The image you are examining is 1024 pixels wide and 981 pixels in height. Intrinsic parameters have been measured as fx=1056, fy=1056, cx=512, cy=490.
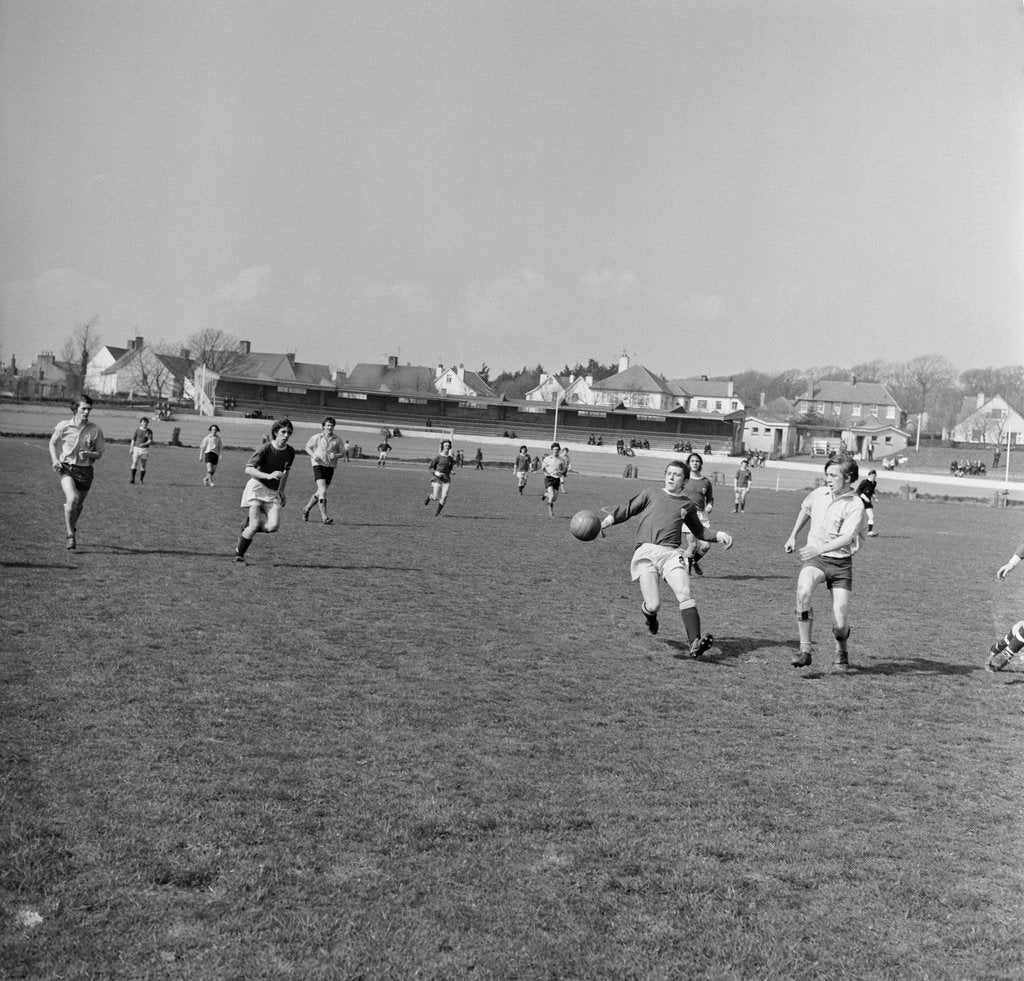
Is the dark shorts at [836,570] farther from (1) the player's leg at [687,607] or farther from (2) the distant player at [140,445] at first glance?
(2) the distant player at [140,445]

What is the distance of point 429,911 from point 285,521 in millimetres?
18016

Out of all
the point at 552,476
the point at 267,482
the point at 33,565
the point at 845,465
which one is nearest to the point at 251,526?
the point at 267,482

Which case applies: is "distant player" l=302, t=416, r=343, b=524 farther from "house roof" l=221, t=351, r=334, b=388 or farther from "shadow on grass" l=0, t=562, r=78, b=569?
"house roof" l=221, t=351, r=334, b=388

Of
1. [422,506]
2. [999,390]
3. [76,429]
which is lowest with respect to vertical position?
[422,506]

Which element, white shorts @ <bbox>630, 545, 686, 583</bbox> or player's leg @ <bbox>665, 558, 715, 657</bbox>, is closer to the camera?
player's leg @ <bbox>665, 558, 715, 657</bbox>

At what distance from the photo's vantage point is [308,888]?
4703 millimetres

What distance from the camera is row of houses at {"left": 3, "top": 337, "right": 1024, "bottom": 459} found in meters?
105

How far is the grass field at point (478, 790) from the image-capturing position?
4.33m

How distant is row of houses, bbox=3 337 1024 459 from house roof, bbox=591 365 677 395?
135 mm

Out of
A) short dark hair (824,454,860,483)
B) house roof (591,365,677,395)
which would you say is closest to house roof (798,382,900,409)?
house roof (591,365,677,395)

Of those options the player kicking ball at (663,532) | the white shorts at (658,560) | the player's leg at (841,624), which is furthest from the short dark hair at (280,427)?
the player's leg at (841,624)

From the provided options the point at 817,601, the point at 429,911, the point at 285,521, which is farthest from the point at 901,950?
the point at 285,521

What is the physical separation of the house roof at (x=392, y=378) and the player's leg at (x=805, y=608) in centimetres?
11472

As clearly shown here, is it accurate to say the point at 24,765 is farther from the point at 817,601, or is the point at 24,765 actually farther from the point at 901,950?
the point at 817,601
